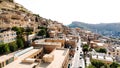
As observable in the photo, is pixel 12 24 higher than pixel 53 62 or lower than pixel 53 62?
higher

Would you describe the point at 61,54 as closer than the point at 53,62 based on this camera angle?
No

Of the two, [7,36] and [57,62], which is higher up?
[7,36]

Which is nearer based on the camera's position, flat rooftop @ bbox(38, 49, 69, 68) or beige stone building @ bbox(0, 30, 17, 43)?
flat rooftop @ bbox(38, 49, 69, 68)

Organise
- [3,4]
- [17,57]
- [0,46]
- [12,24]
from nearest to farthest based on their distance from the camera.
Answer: [17,57] → [0,46] → [12,24] → [3,4]

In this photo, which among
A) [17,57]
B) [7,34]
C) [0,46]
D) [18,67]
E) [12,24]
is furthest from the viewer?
[12,24]

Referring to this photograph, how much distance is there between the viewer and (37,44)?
44812 mm

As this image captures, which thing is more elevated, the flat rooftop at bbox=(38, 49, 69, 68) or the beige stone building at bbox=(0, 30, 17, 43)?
the beige stone building at bbox=(0, 30, 17, 43)

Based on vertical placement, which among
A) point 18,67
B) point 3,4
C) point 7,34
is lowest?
point 18,67

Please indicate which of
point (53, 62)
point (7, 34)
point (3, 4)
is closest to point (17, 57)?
point (53, 62)

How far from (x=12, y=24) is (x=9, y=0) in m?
40.3

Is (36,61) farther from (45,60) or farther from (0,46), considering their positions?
(0,46)

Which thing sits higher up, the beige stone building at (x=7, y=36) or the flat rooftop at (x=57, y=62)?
the beige stone building at (x=7, y=36)

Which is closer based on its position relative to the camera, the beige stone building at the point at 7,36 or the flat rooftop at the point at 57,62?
the flat rooftop at the point at 57,62

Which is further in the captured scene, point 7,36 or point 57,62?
point 7,36
